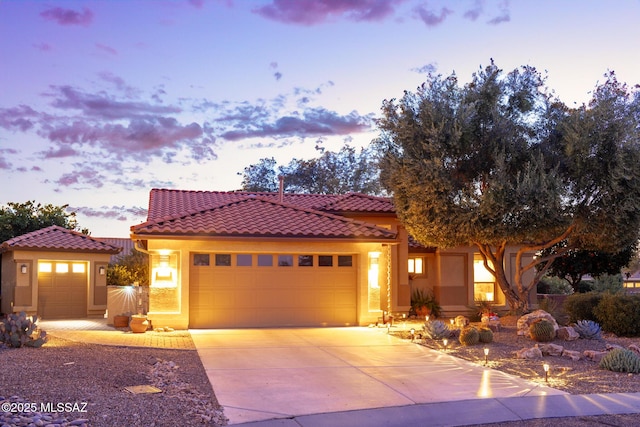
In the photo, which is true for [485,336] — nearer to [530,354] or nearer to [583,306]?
[530,354]

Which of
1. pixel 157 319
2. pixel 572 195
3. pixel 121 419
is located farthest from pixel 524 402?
pixel 157 319

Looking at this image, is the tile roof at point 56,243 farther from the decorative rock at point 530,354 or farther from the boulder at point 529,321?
the decorative rock at point 530,354

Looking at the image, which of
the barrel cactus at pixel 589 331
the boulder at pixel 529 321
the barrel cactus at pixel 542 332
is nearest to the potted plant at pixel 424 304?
the boulder at pixel 529 321

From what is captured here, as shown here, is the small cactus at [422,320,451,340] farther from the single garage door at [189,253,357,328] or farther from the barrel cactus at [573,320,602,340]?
the single garage door at [189,253,357,328]

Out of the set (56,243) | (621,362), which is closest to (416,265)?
(56,243)

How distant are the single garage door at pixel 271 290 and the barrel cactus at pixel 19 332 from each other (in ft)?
18.4

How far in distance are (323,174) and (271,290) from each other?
2728cm

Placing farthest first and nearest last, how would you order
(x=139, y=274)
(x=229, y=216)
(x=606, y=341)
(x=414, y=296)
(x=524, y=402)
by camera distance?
(x=139, y=274) < (x=414, y=296) < (x=229, y=216) < (x=606, y=341) < (x=524, y=402)

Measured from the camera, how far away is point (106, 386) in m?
9.16

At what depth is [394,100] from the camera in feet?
61.9

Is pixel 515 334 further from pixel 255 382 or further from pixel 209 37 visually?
pixel 209 37

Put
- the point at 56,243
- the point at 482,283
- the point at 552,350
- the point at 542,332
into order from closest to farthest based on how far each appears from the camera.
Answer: the point at 552,350, the point at 542,332, the point at 56,243, the point at 482,283

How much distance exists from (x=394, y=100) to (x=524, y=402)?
11.4 m

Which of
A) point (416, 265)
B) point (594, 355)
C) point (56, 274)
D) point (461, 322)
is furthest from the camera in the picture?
point (416, 265)
